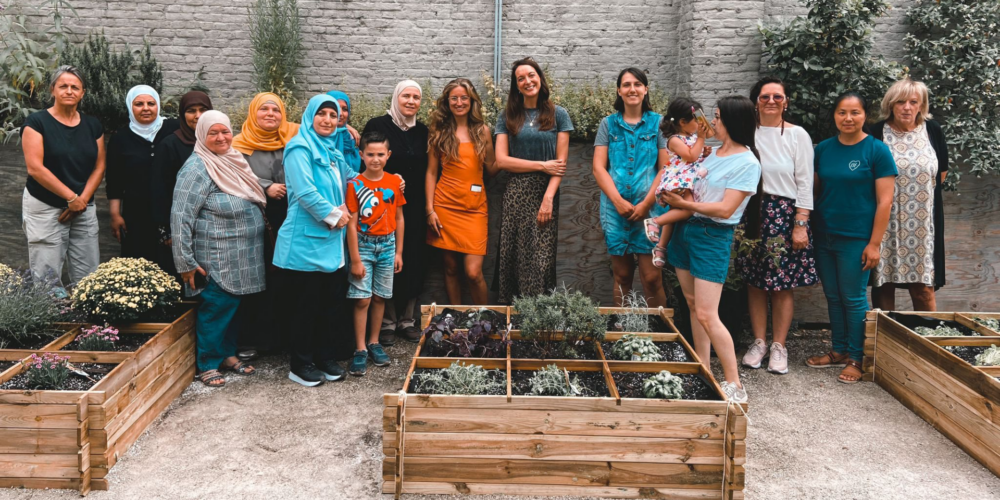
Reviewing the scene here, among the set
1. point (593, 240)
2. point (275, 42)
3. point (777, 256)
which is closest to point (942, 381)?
point (777, 256)

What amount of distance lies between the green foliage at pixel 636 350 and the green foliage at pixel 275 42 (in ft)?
14.3

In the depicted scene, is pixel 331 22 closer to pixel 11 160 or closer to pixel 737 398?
pixel 11 160

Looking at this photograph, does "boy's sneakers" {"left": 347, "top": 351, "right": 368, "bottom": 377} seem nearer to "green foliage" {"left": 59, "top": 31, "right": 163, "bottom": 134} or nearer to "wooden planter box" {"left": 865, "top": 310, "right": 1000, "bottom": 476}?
"green foliage" {"left": 59, "top": 31, "right": 163, "bottom": 134}

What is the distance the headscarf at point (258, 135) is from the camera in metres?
4.39

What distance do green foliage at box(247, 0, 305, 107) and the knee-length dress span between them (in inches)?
115

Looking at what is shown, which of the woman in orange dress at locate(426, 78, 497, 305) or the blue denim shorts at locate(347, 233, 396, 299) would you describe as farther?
the woman in orange dress at locate(426, 78, 497, 305)

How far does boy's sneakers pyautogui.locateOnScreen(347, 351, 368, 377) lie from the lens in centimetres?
455

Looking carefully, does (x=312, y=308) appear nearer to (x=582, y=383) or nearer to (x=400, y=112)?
(x=400, y=112)

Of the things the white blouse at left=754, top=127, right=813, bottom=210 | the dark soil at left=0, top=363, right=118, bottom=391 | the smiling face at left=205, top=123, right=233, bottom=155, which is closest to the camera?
the dark soil at left=0, top=363, right=118, bottom=391

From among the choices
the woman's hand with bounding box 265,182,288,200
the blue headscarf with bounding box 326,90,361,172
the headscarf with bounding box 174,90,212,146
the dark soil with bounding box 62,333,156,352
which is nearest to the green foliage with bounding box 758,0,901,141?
the blue headscarf with bounding box 326,90,361,172

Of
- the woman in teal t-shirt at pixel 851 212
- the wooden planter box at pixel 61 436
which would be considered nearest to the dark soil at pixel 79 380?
the wooden planter box at pixel 61 436

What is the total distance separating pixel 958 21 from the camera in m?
6.11

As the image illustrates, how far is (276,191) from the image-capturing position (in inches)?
175

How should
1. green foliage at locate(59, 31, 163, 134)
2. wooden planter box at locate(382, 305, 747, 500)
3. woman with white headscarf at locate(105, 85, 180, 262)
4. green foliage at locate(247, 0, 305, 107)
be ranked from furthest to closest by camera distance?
green foliage at locate(247, 0, 305, 107) < green foliage at locate(59, 31, 163, 134) < woman with white headscarf at locate(105, 85, 180, 262) < wooden planter box at locate(382, 305, 747, 500)
